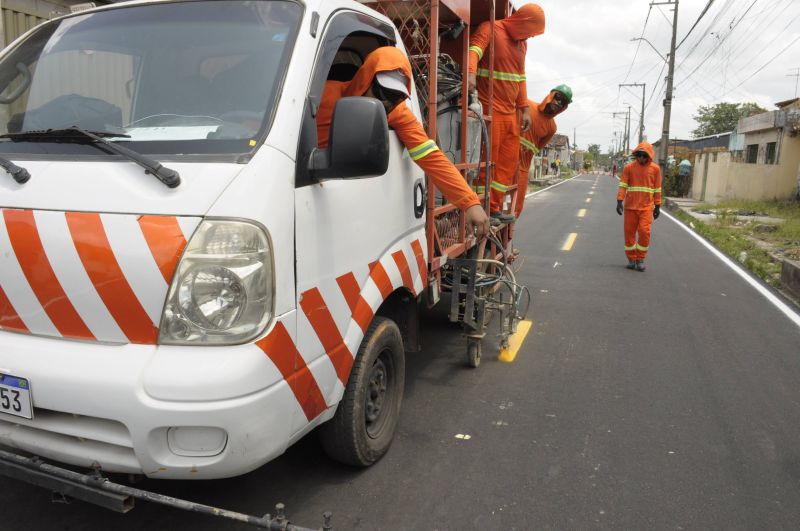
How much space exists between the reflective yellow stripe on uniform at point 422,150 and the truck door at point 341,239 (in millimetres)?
76

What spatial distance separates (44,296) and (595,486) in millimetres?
2638

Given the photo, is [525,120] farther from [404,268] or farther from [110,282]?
[110,282]

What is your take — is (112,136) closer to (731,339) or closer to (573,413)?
(573,413)

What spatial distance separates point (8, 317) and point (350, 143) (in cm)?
138

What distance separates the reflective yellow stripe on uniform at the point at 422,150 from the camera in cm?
318

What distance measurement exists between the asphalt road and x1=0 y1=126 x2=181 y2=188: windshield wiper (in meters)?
1.54

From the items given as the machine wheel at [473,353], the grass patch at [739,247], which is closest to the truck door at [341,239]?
the machine wheel at [473,353]

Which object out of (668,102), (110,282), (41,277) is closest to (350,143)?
(110,282)

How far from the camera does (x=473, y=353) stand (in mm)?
4707

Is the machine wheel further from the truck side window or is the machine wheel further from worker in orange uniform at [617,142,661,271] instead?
worker in orange uniform at [617,142,661,271]

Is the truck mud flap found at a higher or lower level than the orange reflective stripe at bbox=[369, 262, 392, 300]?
lower

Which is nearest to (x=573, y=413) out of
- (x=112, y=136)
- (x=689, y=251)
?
(x=112, y=136)

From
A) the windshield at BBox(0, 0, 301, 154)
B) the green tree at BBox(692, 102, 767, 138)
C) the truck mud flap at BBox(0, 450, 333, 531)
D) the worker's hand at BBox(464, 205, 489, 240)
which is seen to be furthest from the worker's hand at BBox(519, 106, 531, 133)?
the green tree at BBox(692, 102, 767, 138)

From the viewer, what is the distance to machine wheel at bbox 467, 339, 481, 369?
15.3 feet
